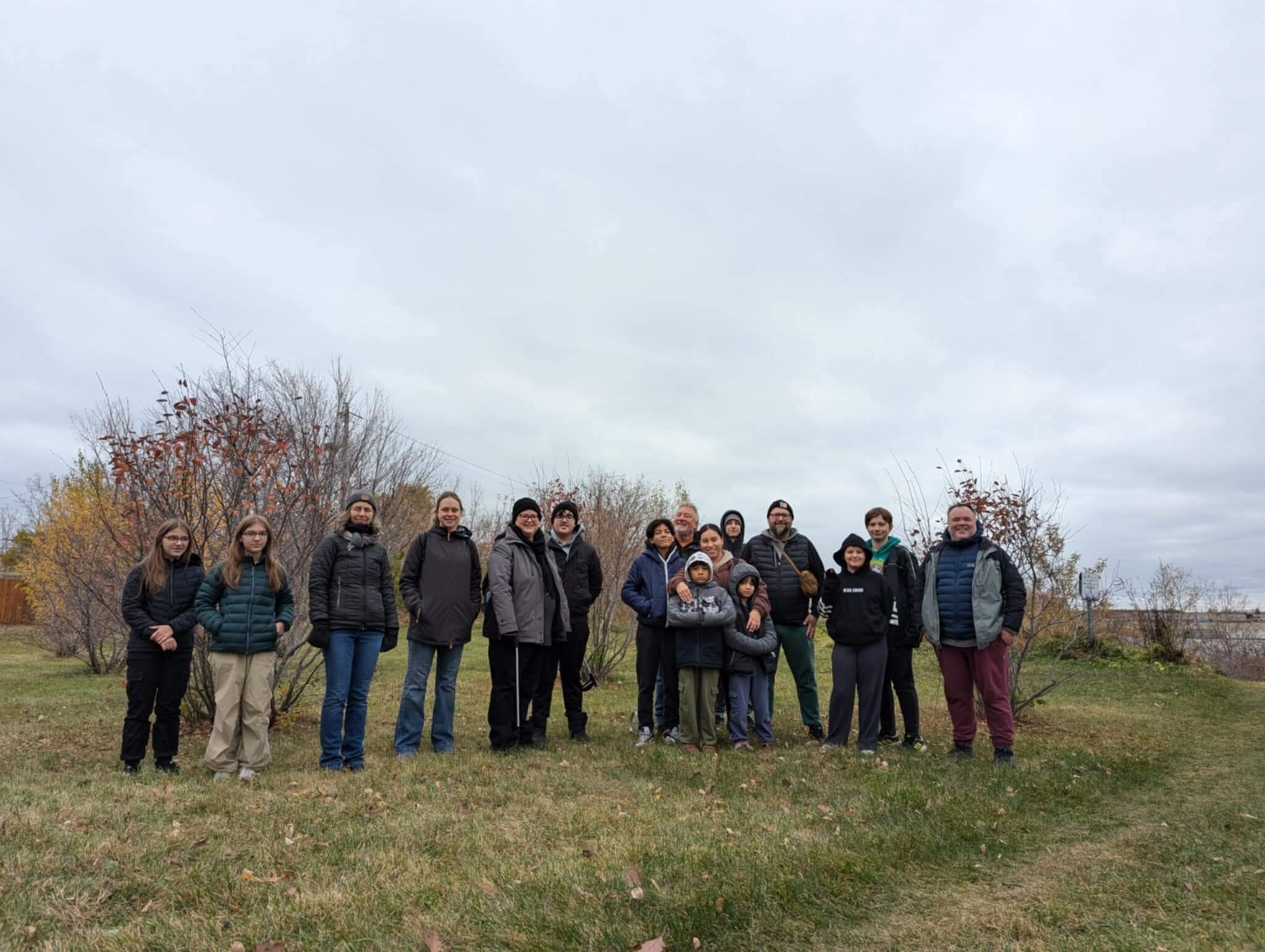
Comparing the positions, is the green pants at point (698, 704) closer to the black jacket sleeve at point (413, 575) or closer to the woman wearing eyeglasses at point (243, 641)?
the black jacket sleeve at point (413, 575)

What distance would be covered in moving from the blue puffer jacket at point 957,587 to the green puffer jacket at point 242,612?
538 centimetres

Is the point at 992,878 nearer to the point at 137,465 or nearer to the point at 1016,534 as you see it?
the point at 1016,534

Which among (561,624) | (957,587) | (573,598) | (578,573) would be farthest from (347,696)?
(957,587)

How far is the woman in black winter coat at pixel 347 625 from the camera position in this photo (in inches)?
238

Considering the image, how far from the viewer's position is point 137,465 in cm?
711

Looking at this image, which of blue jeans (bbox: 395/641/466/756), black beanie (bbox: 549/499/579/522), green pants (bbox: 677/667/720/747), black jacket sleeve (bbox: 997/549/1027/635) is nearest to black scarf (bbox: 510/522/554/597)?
black beanie (bbox: 549/499/579/522)

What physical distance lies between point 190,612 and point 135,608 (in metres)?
0.35

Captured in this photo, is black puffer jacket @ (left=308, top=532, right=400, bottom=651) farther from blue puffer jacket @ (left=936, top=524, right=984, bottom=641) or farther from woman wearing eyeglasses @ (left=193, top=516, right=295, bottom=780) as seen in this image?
blue puffer jacket @ (left=936, top=524, right=984, bottom=641)

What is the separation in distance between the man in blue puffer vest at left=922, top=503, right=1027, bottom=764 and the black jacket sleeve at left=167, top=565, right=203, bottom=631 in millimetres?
5946

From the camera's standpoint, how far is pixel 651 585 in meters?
7.44

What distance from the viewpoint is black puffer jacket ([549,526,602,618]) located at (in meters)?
7.45

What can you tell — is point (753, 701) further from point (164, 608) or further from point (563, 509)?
point (164, 608)

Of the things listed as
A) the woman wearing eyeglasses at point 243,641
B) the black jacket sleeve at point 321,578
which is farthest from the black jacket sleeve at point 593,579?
the woman wearing eyeglasses at point 243,641

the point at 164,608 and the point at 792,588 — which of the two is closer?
the point at 164,608
